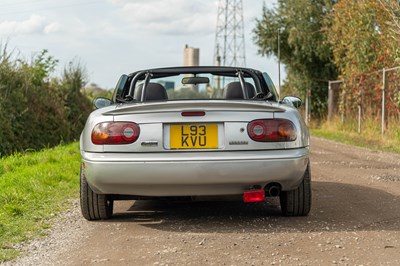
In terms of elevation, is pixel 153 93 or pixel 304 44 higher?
pixel 304 44

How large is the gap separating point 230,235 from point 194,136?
2.69 feet

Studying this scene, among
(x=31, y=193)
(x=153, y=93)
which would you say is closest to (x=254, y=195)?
(x=153, y=93)

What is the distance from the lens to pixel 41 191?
25.3 feet

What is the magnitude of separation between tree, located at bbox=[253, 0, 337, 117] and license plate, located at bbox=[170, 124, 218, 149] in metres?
23.5

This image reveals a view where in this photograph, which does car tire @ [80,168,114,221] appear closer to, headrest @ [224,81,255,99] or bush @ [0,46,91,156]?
headrest @ [224,81,255,99]

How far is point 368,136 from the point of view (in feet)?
61.5

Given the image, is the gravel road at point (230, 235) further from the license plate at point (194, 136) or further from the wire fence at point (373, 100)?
the wire fence at point (373, 100)

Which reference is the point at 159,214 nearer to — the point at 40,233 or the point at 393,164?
the point at 40,233

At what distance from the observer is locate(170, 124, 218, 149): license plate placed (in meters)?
5.23

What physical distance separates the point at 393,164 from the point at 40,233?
7348mm

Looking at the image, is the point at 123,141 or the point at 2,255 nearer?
the point at 2,255

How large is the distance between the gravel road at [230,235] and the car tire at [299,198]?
0.10 m

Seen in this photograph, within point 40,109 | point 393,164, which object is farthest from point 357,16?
point 393,164

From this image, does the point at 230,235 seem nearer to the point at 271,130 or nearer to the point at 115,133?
the point at 271,130
